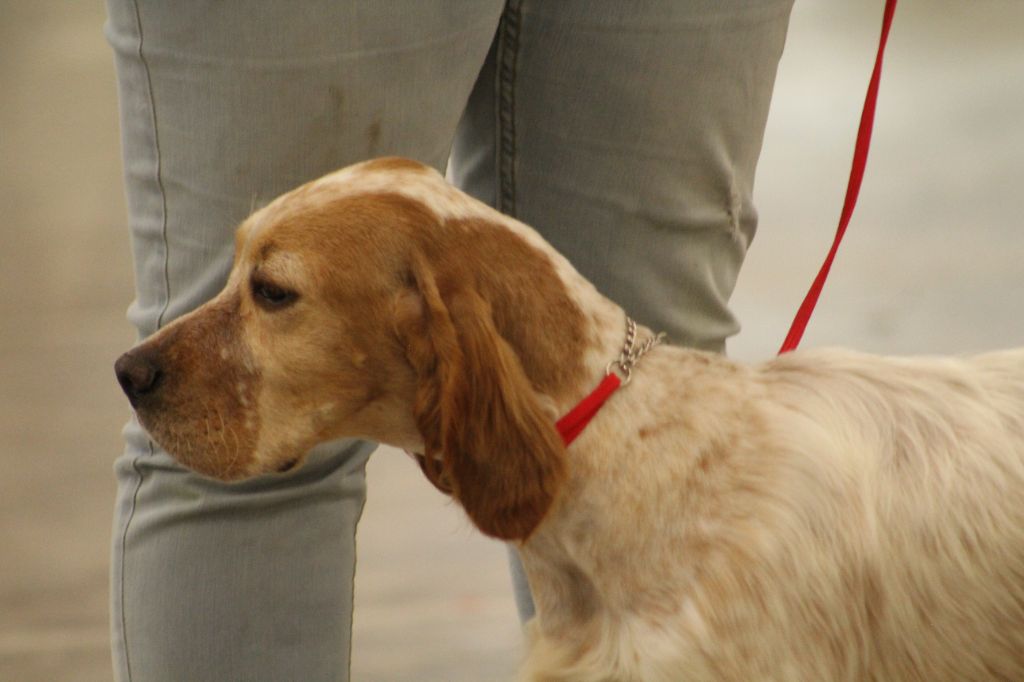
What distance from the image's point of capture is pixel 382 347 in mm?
1244

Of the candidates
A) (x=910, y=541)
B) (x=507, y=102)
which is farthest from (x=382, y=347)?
(x=910, y=541)

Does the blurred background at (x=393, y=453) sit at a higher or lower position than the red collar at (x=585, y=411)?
lower

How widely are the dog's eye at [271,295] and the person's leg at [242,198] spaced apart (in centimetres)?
6

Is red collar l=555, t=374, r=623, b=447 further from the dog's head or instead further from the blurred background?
the blurred background

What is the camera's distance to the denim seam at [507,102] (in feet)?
4.45

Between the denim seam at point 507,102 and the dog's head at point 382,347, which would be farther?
the denim seam at point 507,102

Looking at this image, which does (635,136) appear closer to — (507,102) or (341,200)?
(507,102)

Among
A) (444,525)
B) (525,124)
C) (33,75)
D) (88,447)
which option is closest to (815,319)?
(444,525)

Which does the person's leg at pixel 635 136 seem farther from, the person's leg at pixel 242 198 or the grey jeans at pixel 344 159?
the person's leg at pixel 242 198

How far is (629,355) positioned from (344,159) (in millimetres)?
331

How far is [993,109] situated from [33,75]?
3485 mm

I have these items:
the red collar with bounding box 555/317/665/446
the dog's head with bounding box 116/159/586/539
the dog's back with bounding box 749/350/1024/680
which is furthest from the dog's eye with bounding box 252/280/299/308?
the dog's back with bounding box 749/350/1024/680

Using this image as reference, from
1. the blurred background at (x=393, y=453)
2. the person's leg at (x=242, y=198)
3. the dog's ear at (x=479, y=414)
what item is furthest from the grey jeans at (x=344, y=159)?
the blurred background at (x=393, y=453)

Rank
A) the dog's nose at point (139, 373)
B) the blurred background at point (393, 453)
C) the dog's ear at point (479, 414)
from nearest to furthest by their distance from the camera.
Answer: the dog's ear at point (479, 414) < the dog's nose at point (139, 373) < the blurred background at point (393, 453)
